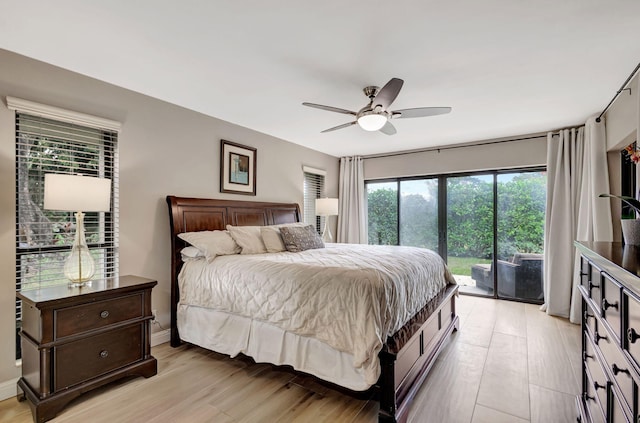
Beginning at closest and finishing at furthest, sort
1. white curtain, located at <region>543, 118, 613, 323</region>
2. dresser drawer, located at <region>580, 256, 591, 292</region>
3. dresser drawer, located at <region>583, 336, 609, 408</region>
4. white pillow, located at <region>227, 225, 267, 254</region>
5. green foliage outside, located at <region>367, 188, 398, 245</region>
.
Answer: dresser drawer, located at <region>583, 336, 609, 408</region> < dresser drawer, located at <region>580, 256, 591, 292</region> < white pillow, located at <region>227, 225, 267, 254</region> < white curtain, located at <region>543, 118, 613, 323</region> < green foliage outside, located at <region>367, 188, 398, 245</region>

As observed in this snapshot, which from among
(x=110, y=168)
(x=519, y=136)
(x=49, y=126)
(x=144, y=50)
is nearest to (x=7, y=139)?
(x=49, y=126)

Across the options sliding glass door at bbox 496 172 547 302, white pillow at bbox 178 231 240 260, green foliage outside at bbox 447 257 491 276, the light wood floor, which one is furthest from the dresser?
green foliage outside at bbox 447 257 491 276

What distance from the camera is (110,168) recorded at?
281 centimetres

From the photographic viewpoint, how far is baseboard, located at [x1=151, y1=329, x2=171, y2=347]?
3049 mm

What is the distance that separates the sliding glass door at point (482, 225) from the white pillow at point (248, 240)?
3135 mm

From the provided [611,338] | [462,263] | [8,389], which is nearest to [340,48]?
[611,338]

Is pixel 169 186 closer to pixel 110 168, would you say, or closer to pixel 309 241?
pixel 110 168

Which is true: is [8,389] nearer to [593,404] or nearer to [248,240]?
[248,240]

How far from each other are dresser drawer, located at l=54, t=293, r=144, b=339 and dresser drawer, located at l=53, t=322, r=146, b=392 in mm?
80

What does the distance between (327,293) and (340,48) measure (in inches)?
68.6

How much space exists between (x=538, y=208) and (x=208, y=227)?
4629mm

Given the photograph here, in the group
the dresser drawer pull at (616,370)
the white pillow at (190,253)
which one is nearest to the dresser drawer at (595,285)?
the dresser drawer pull at (616,370)

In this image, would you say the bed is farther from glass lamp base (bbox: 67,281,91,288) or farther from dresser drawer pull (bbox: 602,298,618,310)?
dresser drawer pull (bbox: 602,298,618,310)

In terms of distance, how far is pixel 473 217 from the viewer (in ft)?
16.3
